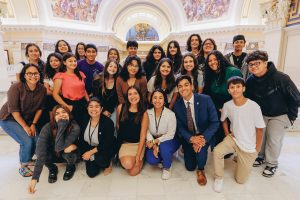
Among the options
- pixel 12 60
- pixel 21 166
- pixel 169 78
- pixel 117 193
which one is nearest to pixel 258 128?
pixel 169 78

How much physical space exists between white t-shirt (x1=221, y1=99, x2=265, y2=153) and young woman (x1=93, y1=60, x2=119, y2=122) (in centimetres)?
206

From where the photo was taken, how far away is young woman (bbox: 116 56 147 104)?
10.8 feet

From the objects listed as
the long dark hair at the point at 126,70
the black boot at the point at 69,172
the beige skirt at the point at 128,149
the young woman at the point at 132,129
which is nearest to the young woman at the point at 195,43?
the long dark hair at the point at 126,70

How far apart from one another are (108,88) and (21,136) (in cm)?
160

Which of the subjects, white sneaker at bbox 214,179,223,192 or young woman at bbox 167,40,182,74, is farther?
young woman at bbox 167,40,182,74

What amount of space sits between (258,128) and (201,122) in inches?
31.4

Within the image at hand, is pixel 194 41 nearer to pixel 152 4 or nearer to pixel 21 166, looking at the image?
pixel 21 166

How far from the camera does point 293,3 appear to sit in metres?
5.82

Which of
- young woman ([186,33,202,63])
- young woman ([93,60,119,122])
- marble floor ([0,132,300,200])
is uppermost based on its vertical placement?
young woman ([186,33,202,63])

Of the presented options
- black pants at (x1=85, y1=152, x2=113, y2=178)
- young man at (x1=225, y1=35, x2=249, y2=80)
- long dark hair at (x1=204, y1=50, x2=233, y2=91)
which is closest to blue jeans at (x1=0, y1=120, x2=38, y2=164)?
black pants at (x1=85, y1=152, x2=113, y2=178)

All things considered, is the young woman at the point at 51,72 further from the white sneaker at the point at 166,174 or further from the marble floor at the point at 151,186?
the white sneaker at the point at 166,174

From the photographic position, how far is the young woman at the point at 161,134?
2945mm

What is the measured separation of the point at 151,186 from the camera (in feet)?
9.08

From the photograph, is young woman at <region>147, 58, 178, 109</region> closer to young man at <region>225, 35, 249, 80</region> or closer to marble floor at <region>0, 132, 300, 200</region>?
marble floor at <region>0, 132, 300, 200</region>
